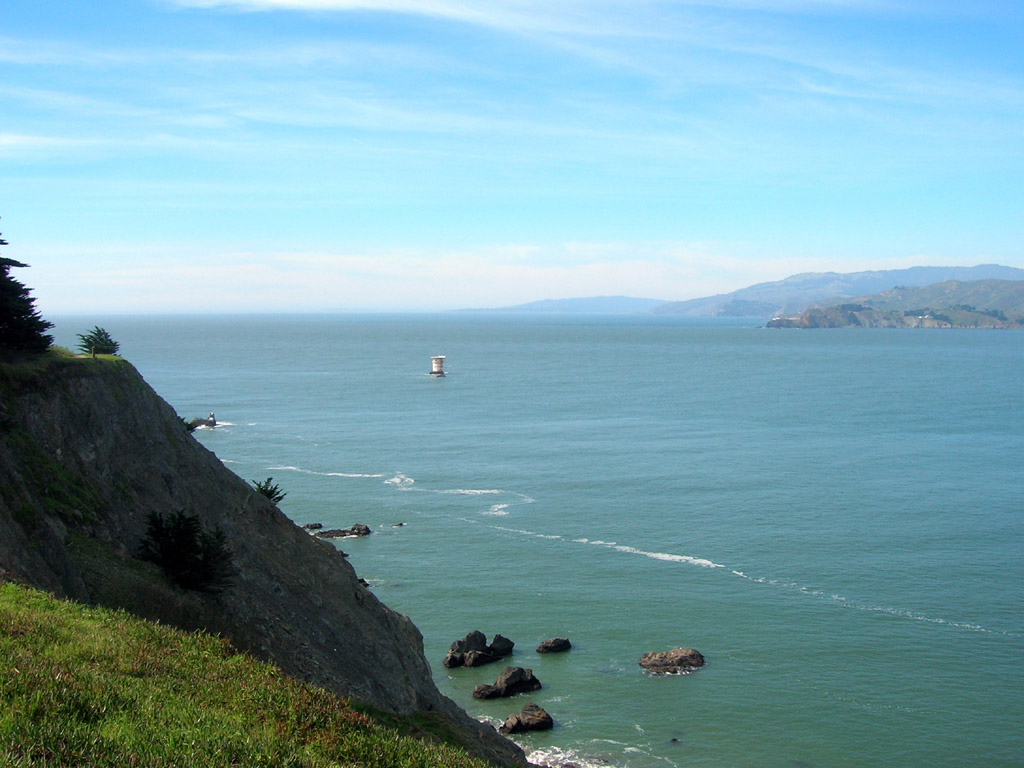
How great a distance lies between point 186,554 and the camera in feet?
86.1

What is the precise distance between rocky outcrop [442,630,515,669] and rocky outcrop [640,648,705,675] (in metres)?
6.67

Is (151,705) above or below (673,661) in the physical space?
above

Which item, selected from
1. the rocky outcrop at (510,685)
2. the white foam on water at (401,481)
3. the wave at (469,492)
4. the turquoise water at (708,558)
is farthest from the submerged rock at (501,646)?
the white foam on water at (401,481)

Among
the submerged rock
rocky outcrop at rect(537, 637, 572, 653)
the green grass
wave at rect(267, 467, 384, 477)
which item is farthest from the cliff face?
wave at rect(267, 467, 384, 477)

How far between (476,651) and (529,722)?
288 inches

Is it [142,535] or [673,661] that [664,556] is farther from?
[142,535]

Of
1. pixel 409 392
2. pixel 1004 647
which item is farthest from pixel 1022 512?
pixel 409 392

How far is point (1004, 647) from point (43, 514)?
140 ft

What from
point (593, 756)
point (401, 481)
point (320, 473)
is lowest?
point (593, 756)

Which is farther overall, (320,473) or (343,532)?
(320,473)

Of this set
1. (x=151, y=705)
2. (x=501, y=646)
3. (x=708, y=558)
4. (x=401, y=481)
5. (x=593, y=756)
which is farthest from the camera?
(x=401, y=481)

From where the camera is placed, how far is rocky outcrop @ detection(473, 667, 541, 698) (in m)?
39.4

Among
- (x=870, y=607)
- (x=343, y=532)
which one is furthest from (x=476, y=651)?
(x=343, y=532)

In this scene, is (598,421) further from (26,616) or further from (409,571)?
→ (26,616)
